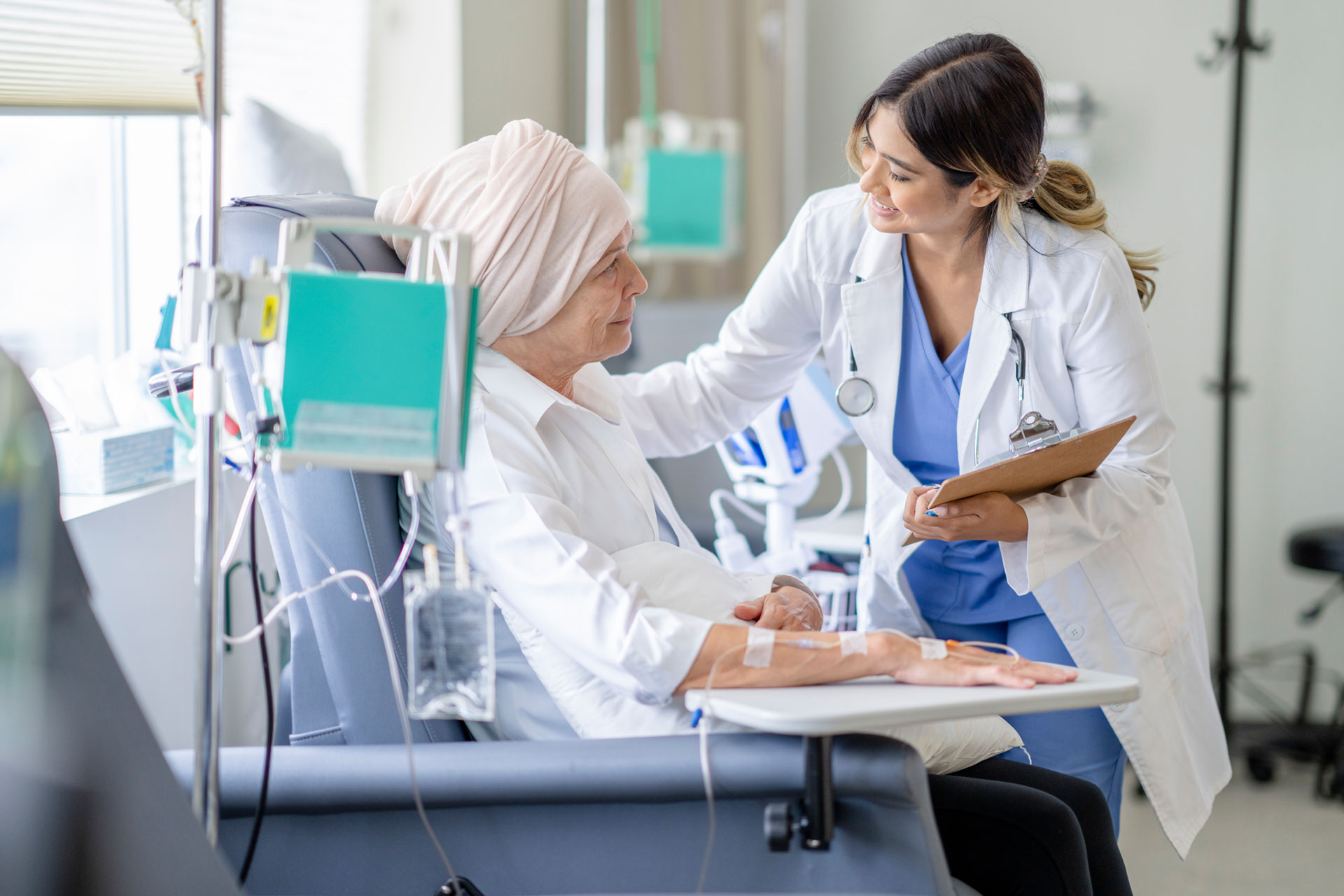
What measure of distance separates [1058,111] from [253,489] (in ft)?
8.49

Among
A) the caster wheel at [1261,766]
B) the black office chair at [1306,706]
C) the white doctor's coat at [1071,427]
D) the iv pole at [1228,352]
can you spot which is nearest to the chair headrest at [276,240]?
the white doctor's coat at [1071,427]

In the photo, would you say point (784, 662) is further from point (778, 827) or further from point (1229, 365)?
point (1229, 365)

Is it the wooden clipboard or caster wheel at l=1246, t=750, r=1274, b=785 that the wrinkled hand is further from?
caster wheel at l=1246, t=750, r=1274, b=785

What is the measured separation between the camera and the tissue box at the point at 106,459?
161cm

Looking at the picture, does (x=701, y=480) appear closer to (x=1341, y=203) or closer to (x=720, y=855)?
(x=720, y=855)

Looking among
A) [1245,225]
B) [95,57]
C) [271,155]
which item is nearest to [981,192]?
[271,155]

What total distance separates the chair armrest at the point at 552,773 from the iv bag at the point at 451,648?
0.23 m

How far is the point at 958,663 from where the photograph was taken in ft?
3.56

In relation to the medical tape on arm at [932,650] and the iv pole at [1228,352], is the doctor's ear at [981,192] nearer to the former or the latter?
the medical tape on arm at [932,650]

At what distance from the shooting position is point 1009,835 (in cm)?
123

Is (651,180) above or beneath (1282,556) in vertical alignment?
above

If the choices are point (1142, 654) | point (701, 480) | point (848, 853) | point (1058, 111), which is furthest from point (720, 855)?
point (1058, 111)

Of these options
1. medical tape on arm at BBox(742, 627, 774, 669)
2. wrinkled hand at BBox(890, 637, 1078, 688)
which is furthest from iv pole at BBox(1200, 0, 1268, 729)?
medical tape on arm at BBox(742, 627, 774, 669)

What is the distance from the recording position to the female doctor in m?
1.43
